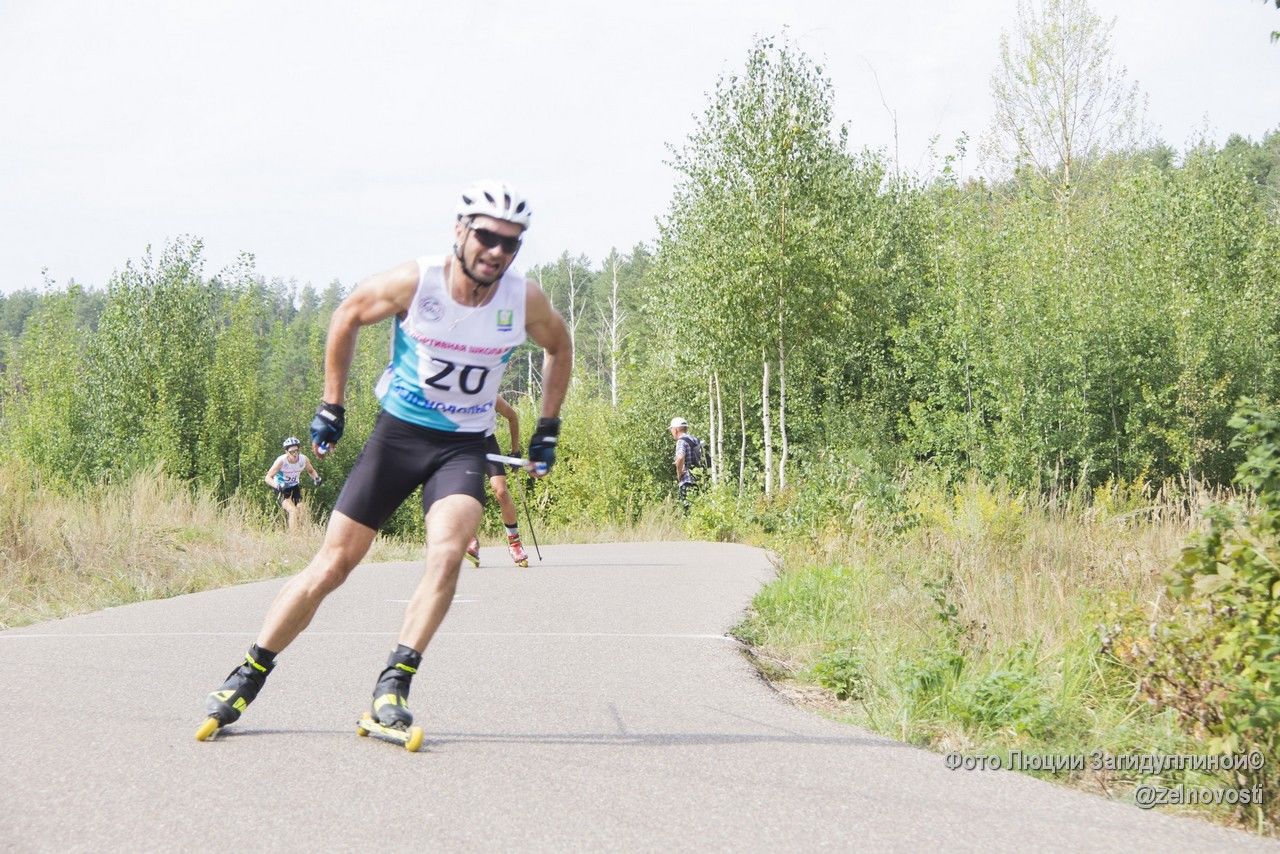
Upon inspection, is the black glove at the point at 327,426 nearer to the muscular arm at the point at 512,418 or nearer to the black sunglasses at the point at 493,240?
the black sunglasses at the point at 493,240

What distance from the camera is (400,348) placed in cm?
580

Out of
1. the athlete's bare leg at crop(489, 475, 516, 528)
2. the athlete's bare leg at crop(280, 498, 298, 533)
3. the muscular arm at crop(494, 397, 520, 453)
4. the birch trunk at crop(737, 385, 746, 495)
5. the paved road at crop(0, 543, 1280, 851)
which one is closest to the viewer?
the paved road at crop(0, 543, 1280, 851)

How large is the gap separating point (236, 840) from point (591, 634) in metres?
5.30

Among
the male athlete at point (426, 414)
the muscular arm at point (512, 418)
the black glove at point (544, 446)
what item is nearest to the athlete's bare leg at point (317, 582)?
the male athlete at point (426, 414)

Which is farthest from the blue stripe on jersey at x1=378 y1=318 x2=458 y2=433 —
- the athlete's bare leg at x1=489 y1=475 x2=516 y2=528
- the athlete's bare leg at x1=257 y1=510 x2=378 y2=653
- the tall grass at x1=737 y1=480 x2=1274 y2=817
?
the athlete's bare leg at x1=489 y1=475 x2=516 y2=528

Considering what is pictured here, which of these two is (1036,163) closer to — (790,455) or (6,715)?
(790,455)

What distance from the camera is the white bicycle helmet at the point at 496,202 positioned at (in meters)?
5.53

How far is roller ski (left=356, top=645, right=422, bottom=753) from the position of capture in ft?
17.6

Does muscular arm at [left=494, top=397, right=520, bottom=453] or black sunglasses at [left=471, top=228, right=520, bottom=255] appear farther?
muscular arm at [left=494, top=397, right=520, bottom=453]

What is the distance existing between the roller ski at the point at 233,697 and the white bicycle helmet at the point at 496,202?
2.13 metres

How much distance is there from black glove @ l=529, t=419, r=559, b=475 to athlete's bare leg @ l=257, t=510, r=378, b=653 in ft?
2.73

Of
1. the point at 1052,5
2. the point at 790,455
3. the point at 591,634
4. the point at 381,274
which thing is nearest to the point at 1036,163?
the point at 1052,5

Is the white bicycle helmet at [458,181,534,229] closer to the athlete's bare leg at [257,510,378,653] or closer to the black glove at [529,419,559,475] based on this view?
the black glove at [529,419,559,475]

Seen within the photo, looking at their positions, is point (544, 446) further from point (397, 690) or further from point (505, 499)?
point (505, 499)
